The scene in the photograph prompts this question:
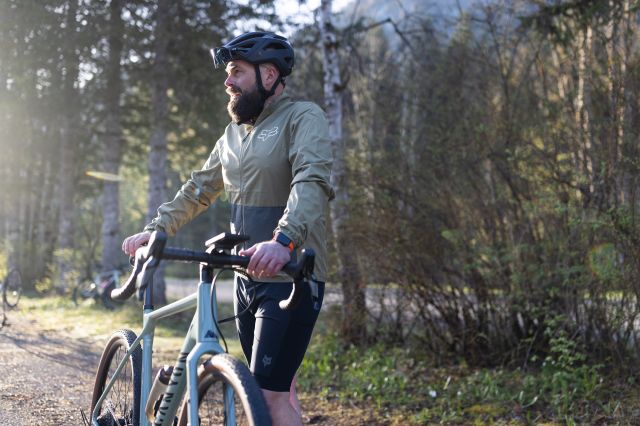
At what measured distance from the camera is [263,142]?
130 inches

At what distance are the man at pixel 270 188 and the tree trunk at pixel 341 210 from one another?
4.62m

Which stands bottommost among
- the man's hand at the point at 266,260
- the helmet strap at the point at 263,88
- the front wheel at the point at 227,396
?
the front wheel at the point at 227,396

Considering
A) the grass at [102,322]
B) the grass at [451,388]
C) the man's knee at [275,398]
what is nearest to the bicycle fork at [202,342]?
the man's knee at [275,398]

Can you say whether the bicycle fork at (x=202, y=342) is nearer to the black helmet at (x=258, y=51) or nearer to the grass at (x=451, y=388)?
the black helmet at (x=258, y=51)

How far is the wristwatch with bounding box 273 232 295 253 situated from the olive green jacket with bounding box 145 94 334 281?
183mm

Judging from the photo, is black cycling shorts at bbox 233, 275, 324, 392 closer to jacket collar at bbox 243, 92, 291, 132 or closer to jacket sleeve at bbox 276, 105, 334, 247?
jacket sleeve at bbox 276, 105, 334, 247

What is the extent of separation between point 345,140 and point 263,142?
5.42 meters

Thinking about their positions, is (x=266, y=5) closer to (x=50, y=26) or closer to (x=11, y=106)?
(x=50, y=26)

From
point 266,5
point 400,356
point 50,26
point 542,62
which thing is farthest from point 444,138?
point 50,26

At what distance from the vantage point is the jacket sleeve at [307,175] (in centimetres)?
282

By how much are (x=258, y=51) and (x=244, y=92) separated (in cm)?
20

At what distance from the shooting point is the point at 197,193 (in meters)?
3.72

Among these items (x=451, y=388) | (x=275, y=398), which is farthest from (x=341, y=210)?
(x=275, y=398)

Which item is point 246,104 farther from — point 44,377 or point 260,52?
point 44,377
